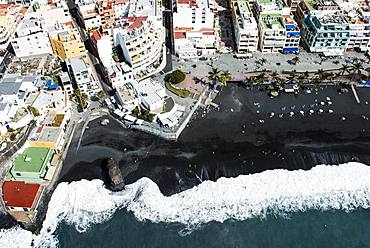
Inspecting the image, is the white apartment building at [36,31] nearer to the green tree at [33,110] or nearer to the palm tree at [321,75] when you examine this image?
the green tree at [33,110]

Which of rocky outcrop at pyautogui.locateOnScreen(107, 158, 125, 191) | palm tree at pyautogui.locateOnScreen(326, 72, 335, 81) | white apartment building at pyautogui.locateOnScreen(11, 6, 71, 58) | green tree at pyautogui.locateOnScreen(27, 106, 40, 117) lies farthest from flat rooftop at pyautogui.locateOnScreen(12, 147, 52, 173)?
palm tree at pyautogui.locateOnScreen(326, 72, 335, 81)

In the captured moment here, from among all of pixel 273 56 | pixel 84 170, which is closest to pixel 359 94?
pixel 273 56

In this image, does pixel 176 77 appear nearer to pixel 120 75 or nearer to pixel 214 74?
pixel 214 74

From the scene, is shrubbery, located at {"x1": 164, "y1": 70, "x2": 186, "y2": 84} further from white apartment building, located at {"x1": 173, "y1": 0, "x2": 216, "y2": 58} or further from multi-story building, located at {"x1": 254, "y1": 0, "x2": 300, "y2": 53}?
multi-story building, located at {"x1": 254, "y1": 0, "x2": 300, "y2": 53}

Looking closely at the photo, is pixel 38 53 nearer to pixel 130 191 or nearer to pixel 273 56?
pixel 130 191

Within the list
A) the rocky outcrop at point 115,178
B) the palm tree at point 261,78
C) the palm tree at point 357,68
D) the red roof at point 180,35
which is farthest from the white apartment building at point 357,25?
the rocky outcrop at point 115,178

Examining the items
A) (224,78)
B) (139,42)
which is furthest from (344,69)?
(139,42)
